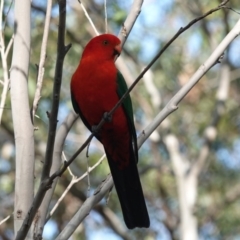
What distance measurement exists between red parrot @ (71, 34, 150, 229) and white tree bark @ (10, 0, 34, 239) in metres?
0.70

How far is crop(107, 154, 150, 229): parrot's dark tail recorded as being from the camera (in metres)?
4.95

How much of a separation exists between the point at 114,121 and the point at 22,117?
1.10m

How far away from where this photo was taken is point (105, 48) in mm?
5453

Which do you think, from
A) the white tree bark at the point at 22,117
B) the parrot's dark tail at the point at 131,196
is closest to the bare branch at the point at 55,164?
the white tree bark at the point at 22,117

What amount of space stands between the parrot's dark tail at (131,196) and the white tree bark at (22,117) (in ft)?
3.69

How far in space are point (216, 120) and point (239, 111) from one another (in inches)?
80.6

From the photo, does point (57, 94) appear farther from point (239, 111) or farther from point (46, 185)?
point (239, 111)

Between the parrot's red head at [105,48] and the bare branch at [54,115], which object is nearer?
the bare branch at [54,115]

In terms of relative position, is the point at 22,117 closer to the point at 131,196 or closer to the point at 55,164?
the point at 55,164

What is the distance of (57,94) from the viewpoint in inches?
128

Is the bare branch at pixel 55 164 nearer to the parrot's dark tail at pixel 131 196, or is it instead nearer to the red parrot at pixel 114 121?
the red parrot at pixel 114 121

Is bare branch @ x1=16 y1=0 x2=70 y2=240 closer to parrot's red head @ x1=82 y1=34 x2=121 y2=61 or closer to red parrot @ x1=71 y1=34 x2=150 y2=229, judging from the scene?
red parrot @ x1=71 y1=34 x2=150 y2=229

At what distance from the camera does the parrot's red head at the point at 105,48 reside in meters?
5.37

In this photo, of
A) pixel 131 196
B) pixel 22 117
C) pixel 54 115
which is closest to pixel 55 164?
pixel 22 117
